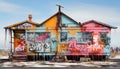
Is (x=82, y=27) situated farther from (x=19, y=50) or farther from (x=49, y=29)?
(x=19, y=50)

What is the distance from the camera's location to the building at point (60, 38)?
120ft

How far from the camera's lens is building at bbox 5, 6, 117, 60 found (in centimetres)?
3662

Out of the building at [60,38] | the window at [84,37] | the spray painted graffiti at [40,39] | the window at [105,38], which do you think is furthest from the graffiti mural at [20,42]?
the window at [105,38]

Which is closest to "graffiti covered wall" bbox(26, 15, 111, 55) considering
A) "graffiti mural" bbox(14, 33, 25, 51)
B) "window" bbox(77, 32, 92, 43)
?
"window" bbox(77, 32, 92, 43)

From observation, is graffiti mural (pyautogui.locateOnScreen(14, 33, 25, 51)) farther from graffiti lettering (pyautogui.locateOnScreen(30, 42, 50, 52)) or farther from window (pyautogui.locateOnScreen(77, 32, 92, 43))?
window (pyautogui.locateOnScreen(77, 32, 92, 43))

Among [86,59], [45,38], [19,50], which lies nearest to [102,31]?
[86,59]

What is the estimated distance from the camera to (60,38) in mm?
36844

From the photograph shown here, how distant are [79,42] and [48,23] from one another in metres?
3.42

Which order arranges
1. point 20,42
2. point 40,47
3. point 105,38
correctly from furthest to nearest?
point 20,42, point 40,47, point 105,38

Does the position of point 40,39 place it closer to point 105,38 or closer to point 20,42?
point 20,42

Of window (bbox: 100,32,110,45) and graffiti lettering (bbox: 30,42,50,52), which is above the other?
window (bbox: 100,32,110,45)

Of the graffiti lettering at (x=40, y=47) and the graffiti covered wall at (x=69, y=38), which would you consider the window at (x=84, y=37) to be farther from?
the graffiti lettering at (x=40, y=47)

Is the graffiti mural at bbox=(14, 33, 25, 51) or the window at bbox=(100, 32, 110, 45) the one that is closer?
the window at bbox=(100, 32, 110, 45)

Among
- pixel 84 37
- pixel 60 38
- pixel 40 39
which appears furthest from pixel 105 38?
pixel 40 39
